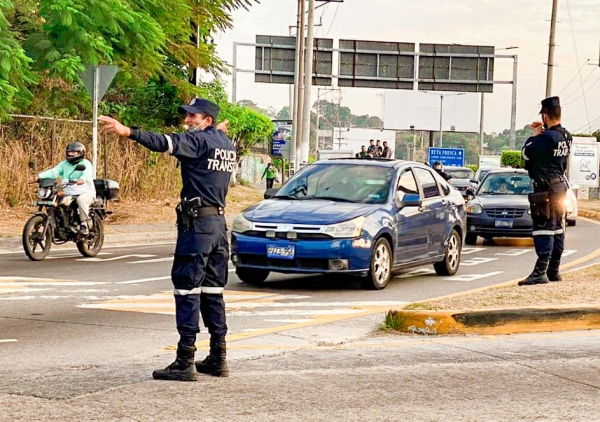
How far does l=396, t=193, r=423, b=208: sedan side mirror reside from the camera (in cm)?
1485

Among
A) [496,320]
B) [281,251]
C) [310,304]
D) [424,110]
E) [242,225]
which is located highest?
[424,110]

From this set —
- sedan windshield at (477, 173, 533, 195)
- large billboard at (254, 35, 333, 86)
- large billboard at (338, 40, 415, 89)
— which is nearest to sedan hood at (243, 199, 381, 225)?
sedan windshield at (477, 173, 533, 195)

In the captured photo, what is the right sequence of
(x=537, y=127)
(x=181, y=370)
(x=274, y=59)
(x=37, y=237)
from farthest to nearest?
(x=274, y=59) → (x=37, y=237) → (x=537, y=127) → (x=181, y=370)

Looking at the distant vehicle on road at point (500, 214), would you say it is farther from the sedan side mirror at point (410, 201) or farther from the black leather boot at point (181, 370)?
the black leather boot at point (181, 370)

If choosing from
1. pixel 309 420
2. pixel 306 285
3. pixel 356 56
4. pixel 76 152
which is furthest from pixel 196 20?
pixel 309 420

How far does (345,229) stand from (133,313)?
3083 mm

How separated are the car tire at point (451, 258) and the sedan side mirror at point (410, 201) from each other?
4.03 feet

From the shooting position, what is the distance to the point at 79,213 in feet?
57.8

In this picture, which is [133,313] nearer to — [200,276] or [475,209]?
[200,276]

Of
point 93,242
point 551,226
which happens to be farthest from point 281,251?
point 93,242

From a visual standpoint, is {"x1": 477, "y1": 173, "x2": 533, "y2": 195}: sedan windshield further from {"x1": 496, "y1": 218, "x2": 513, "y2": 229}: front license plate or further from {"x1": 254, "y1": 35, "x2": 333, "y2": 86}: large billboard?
{"x1": 254, "y1": 35, "x2": 333, "y2": 86}: large billboard

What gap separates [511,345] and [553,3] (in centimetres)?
4087

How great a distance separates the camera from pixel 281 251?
13.6 meters

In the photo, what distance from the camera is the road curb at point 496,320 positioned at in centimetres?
1033
